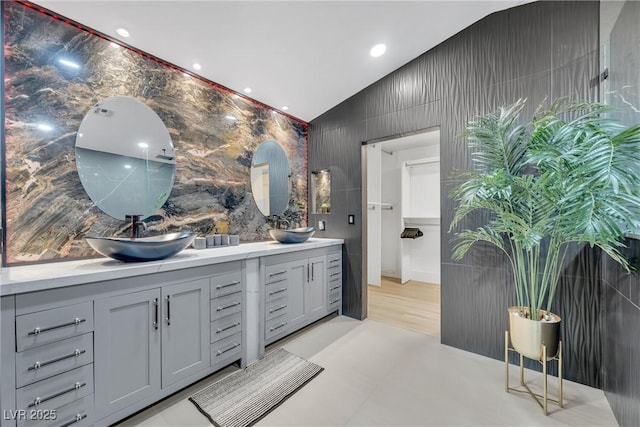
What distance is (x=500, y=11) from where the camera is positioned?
2209mm

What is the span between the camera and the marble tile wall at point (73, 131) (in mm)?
1537

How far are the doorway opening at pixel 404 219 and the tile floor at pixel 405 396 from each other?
1557mm

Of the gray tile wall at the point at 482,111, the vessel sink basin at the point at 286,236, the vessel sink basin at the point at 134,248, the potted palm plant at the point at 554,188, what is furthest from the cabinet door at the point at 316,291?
the potted palm plant at the point at 554,188

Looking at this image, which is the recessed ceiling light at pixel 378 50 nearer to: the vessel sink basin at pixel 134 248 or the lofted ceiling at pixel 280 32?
the lofted ceiling at pixel 280 32

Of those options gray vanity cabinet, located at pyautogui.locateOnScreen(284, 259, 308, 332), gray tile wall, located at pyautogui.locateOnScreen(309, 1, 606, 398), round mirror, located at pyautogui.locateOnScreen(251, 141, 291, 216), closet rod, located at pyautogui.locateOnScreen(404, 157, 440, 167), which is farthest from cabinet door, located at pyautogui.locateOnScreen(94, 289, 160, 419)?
closet rod, located at pyautogui.locateOnScreen(404, 157, 440, 167)

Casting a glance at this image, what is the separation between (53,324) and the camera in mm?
1225

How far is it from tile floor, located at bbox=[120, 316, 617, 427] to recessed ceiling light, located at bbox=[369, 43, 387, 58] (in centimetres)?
288

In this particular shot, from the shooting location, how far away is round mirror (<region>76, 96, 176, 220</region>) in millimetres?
1820

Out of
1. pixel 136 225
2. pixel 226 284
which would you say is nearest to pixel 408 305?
pixel 226 284

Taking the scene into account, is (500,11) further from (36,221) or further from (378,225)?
(36,221)

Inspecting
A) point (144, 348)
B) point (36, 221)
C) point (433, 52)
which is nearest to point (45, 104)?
point (36, 221)

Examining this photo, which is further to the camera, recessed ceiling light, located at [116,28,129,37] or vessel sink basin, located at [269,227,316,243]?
vessel sink basin, located at [269,227,316,243]

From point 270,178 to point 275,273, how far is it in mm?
1257

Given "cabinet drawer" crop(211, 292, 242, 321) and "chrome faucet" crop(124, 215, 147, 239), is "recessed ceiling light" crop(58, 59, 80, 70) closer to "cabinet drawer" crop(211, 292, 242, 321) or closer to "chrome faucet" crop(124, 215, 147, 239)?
"chrome faucet" crop(124, 215, 147, 239)
